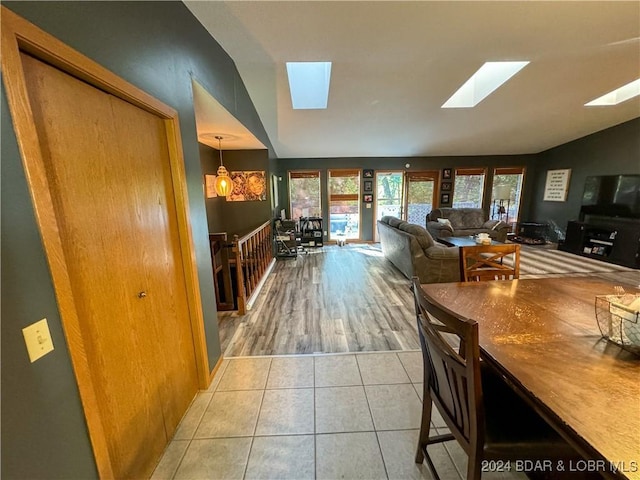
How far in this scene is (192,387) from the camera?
72.4 inches

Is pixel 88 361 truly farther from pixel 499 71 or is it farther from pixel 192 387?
pixel 499 71

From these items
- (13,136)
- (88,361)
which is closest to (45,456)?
(88,361)

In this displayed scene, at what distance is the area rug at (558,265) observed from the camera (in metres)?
4.30

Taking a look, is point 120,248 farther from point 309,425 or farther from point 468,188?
point 468,188

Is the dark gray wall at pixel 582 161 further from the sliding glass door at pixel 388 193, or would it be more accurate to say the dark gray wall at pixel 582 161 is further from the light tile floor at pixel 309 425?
the light tile floor at pixel 309 425

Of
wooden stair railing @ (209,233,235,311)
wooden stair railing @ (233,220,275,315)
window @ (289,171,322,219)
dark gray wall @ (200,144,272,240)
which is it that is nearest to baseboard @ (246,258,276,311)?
wooden stair railing @ (233,220,275,315)

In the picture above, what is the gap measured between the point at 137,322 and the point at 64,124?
0.92m

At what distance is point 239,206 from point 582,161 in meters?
7.85

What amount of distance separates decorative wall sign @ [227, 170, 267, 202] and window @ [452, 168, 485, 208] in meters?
5.33

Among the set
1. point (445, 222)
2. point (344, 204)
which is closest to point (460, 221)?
point (445, 222)

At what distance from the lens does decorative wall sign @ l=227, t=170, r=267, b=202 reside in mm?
5328

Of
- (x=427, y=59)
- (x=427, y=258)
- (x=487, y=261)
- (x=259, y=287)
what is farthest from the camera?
(x=259, y=287)

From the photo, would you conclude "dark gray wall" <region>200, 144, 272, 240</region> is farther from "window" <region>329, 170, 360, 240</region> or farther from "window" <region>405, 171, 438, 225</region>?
"window" <region>405, 171, 438, 225</region>

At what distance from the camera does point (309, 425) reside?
1619 millimetres
